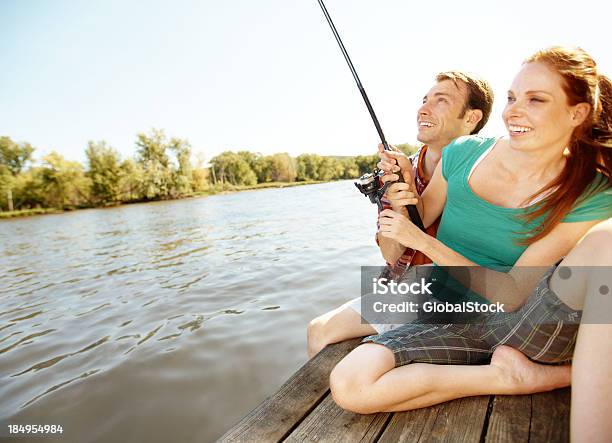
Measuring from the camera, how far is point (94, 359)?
3891mm

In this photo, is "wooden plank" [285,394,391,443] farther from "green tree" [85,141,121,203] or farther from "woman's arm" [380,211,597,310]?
"green tree" [85,141,121,203]

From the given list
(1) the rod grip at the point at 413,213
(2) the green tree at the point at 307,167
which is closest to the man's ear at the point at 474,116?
(1) the rod grip at the point at 413,213

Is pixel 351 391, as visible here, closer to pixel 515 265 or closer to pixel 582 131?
pixel 515 265

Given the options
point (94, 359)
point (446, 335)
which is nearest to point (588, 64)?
point (446, 335)

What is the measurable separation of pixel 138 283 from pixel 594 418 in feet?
22.1

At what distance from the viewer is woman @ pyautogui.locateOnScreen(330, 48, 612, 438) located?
65.7 inches

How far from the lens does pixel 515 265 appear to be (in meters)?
1.86

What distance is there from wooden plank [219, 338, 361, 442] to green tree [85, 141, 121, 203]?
46007mm

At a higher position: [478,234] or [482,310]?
[478,234]

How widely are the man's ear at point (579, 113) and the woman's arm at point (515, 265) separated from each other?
48 centimetres

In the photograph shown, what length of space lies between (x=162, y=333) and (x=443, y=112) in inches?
148

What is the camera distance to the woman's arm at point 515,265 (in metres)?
1.74

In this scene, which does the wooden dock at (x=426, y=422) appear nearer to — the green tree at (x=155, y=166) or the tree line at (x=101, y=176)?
the tree line at (x=101, y=176)

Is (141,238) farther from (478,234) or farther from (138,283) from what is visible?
(478,234)
